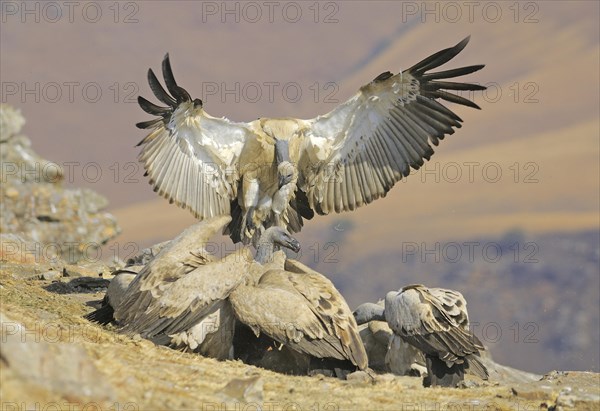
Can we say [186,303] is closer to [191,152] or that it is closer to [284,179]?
[284,179]

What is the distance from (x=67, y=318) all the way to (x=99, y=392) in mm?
3738

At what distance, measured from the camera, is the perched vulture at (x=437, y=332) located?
8.88 m

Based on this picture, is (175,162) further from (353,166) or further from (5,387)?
(5,387)

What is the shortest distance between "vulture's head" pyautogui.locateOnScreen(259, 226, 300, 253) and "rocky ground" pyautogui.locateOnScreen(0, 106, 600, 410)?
2.10 metres

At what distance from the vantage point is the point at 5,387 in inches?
189

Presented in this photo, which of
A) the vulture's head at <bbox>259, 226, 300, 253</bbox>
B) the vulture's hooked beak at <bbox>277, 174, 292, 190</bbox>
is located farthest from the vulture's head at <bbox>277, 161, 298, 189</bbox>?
the vulture's head at <bbox>259, 226, 300, 253</bbox>

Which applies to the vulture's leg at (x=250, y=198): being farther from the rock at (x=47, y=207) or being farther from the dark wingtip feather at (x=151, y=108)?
the rock at (x=47, y=207)

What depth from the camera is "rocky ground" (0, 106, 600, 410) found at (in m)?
4.89

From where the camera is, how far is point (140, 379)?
19.1 ft

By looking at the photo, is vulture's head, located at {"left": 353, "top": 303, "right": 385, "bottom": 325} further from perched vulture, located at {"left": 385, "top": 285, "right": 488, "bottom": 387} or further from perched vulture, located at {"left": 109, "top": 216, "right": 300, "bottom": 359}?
perched vulture, located at {"left": 109, "top": 216, "right": 300, "bottom": 359}

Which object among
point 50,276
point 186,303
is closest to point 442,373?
point 186,303

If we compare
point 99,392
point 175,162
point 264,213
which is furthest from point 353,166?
point 99,392

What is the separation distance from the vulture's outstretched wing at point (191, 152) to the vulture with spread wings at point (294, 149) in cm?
1

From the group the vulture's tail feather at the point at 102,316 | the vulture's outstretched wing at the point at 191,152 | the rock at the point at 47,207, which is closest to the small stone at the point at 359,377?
the vulture's tail feather at the point at 102,316
